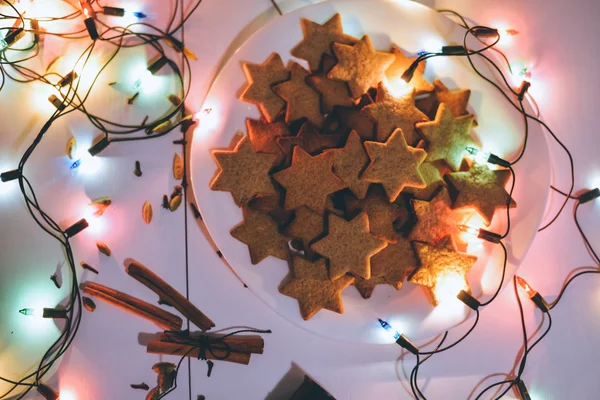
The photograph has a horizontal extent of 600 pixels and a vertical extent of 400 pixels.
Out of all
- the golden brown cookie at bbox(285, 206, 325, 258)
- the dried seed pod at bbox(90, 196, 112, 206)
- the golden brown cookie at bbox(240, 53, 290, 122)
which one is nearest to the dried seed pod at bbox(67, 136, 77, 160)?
the dried seed pod at bbox(90, 196, 112, 206)

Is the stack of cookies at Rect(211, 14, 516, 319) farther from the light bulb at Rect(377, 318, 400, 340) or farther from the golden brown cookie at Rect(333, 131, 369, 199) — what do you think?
the light bulb at Rect(377, 318, 400, 340)

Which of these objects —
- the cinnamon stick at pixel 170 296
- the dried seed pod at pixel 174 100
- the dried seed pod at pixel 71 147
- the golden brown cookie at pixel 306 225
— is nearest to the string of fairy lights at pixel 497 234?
the golden brown cookie at pixel 306 225

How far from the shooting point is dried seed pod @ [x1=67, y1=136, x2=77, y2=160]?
139cm

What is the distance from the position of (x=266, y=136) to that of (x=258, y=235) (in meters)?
0.29

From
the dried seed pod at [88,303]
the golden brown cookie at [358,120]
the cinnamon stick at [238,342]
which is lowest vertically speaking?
the cinnamon stick at [238,342]

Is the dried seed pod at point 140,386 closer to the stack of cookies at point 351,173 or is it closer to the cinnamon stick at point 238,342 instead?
the cinnamon stick at point 238,342

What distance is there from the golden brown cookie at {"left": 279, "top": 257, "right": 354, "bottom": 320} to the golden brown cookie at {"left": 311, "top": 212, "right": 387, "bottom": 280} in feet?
0.12

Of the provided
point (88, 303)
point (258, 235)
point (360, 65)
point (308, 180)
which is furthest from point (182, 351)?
point (360, 65)

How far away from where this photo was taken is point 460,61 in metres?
1.38

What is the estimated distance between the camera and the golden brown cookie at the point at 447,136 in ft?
4.28

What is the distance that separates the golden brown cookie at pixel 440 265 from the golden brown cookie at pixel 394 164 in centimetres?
19

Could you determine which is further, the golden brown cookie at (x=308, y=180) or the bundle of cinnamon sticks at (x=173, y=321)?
the bundle of cinnamon sticks at (x=173, y=321)

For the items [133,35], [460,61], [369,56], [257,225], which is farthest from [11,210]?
[460,61]

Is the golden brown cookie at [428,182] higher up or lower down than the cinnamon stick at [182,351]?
higher up
